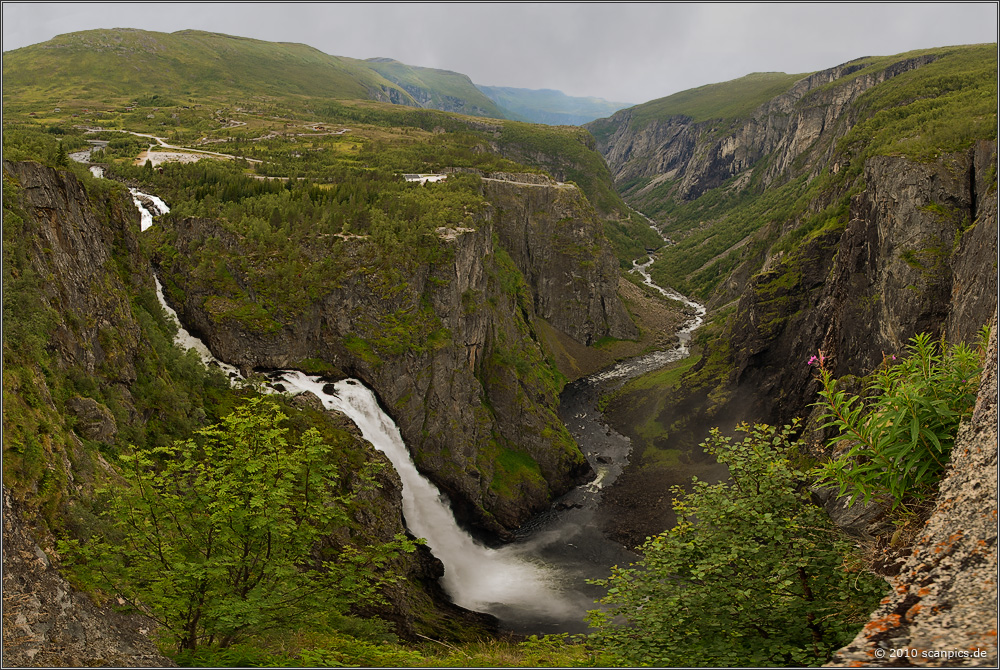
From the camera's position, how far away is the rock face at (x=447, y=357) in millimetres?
45250

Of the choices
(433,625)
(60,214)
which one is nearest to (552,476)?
(433,625)

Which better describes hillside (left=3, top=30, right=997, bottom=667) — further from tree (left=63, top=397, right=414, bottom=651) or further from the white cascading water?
the white cascading water

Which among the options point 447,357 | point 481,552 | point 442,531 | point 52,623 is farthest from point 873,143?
point 52,623

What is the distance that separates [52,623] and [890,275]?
62.4 meters

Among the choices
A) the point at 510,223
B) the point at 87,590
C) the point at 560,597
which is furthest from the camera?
the point at 510,223

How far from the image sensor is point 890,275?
51844 mm

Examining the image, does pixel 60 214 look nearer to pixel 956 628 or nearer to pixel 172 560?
pixel 172 560

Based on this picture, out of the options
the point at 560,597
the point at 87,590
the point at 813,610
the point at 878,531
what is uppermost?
Result: the point at 878,531

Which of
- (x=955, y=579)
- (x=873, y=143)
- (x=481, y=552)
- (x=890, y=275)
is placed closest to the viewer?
(x=955, y=579)

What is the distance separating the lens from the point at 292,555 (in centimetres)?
1255

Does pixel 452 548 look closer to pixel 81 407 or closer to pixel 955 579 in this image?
pixel 81 407

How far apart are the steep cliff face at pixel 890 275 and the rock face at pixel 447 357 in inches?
1184

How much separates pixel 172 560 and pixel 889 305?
5937 centimetres

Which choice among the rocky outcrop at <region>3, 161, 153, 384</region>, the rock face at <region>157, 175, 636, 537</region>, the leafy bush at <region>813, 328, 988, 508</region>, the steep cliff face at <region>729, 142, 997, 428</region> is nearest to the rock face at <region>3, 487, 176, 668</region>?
the leafy bush at <region>813, 328, 988, 508</region>
